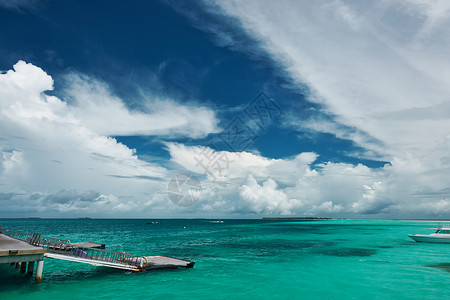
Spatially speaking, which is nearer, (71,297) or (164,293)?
(71,297)

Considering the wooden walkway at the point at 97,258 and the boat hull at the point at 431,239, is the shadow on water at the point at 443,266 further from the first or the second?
the boat hull at the point at 431,239

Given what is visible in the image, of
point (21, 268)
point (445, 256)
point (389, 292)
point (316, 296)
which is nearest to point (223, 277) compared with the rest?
point (316, 296)

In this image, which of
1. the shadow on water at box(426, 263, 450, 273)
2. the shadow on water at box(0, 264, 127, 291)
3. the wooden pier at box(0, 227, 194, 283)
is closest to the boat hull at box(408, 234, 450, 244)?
the shadow on water at box(426, 263, 450, 273)

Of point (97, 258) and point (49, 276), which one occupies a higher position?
point (97, 258)

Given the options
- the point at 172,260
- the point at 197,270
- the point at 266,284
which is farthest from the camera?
the point at 172,260

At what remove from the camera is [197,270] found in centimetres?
3622

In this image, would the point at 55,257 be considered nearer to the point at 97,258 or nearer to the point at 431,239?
the point at 97,258

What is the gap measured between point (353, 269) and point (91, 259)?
35.5m

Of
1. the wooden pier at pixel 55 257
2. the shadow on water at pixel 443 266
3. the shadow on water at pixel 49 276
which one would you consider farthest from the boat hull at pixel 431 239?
the shadow on water at pixel 49 276

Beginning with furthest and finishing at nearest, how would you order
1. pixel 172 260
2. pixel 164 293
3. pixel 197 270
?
pixel 172 260 < pixel 197 270 < pixel 164 293

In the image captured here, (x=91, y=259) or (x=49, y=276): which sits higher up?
(x=91, y=259)

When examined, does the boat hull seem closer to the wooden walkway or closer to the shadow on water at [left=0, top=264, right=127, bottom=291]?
the wooden walkway

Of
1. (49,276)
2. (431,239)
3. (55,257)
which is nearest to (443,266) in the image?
(431,239)

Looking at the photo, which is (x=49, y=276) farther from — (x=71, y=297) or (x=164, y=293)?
(x=164, y=293)
